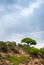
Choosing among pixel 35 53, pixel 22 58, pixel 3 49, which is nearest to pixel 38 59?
pixel 35 53

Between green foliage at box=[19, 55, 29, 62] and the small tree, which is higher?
the small tree

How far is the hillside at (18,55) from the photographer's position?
62312 millimetres

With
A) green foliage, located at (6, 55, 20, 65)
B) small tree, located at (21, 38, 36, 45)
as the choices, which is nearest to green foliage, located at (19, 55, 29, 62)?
green foliage, located at (6, 55, 20, 65)

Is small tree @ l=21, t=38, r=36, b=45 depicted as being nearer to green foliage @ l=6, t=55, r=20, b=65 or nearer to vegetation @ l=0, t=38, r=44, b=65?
vegetation @ l=0, t=38, r=44, b=65

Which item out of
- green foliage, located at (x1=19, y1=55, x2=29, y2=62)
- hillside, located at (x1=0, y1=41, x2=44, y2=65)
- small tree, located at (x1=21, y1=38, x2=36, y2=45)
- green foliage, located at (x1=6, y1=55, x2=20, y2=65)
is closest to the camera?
green foliage, located at (x1=6, y1=55, x2=20, y2=65)

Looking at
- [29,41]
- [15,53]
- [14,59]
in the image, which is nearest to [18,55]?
[15,53]

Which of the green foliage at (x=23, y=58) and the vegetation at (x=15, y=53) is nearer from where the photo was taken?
the vegetation at (x=15, y=53)

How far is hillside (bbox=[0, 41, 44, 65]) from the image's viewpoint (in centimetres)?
6231

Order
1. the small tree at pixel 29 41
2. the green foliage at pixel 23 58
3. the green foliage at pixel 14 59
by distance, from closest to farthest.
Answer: the green foliage at pixel 14 59 → the green foliage at pixel 23 58 → the small tree at pixel 29 41

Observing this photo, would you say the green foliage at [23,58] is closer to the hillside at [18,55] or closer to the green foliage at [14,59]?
the hillside at [18,55]

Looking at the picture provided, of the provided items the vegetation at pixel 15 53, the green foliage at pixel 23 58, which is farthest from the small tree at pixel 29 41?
the green foliage at pixel 23 58

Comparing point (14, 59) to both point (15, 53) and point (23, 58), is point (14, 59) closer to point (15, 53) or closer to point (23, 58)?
point (23, 58)

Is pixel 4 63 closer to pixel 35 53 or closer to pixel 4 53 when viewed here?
pixel 4 53

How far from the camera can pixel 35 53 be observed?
7362cm
